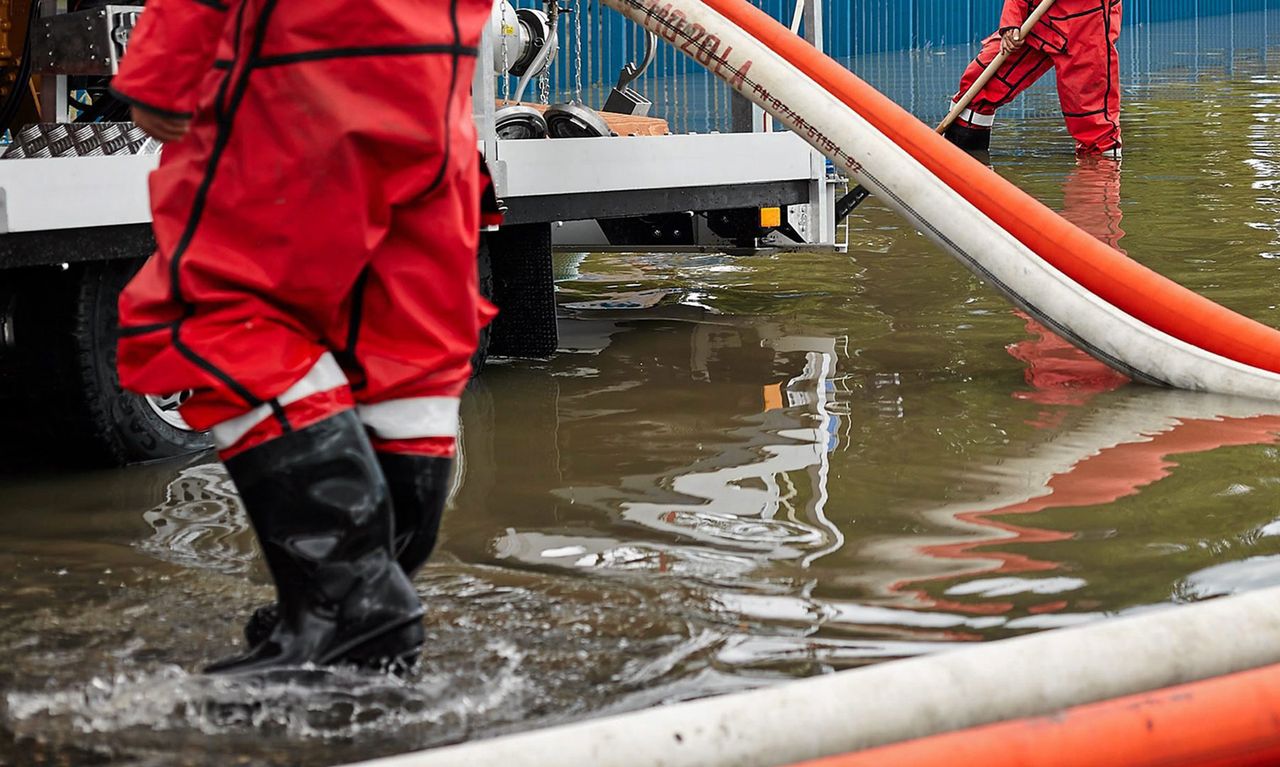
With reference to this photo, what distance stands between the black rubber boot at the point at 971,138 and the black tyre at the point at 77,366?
847 centimetres

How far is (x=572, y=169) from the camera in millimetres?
4582

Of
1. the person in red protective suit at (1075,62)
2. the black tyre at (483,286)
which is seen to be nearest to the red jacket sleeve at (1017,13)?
the person in red protective suit at (1075,62)

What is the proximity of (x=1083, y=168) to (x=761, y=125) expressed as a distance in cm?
536

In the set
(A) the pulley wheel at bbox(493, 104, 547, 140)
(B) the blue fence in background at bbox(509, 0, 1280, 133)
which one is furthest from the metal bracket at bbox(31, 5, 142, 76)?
(B) the blue fence in background at bbox(509, 0, 1280, 133)

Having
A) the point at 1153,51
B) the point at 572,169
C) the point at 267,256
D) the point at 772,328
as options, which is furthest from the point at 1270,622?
the point at 1153,51

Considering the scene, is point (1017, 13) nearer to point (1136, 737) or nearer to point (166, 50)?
point (166, 50)

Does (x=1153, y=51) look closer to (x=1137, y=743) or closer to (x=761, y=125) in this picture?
(x=761, y=125)

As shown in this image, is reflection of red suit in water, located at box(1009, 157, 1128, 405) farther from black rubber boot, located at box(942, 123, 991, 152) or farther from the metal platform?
black rubber boot, located at box(942, 123, 991, 152)

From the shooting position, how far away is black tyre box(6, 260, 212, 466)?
358 cm

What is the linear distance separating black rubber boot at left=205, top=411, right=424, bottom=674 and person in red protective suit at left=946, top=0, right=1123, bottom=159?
888 cm

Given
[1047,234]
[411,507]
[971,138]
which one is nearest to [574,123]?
[1047,234]

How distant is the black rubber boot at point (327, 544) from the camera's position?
6.90ft

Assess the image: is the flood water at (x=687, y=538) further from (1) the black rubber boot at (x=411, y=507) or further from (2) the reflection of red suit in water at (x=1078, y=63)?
(2) the reflection of red suit in water at (x=1078, y=63)

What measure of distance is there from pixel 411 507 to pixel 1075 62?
9.00m
